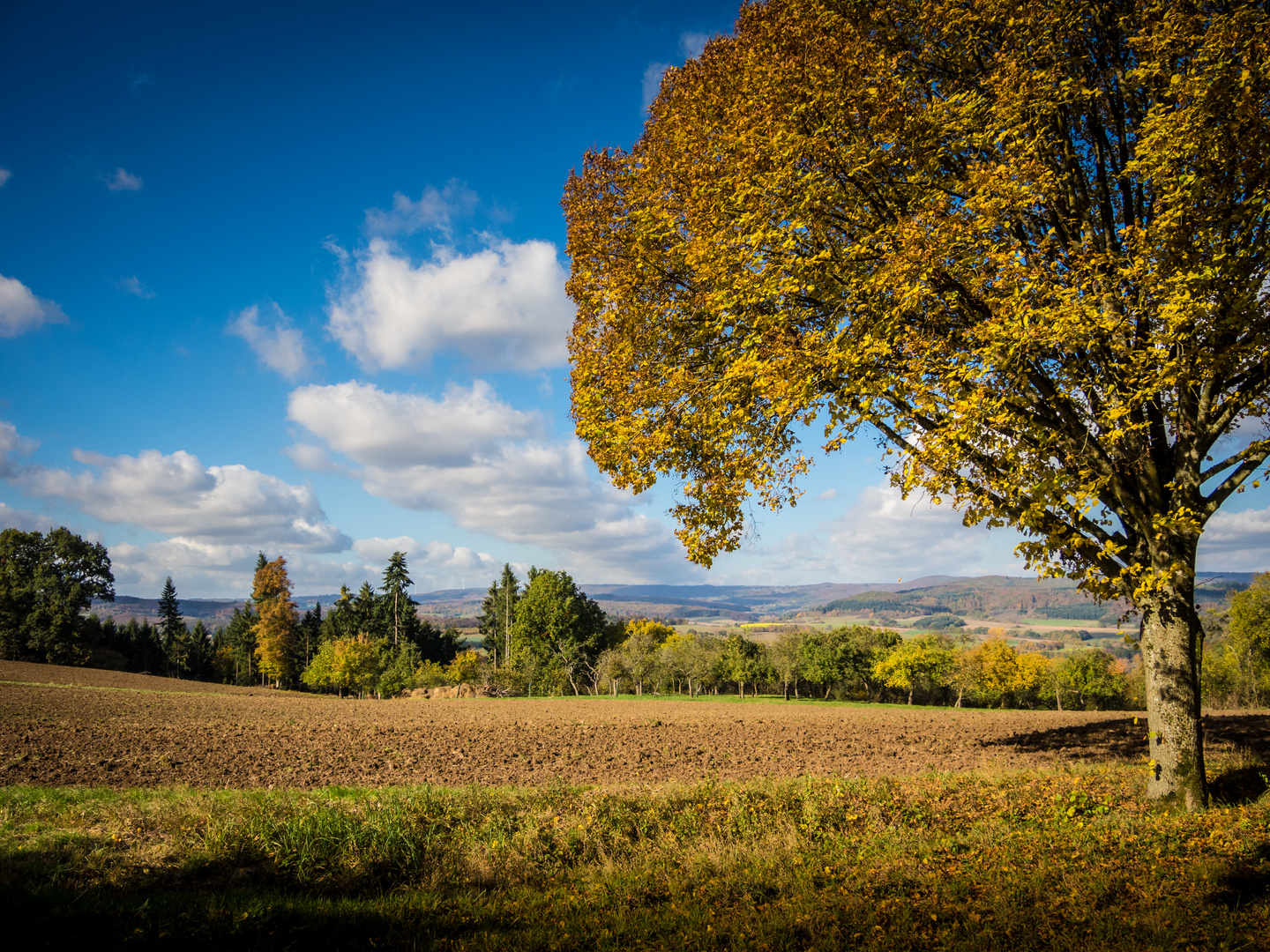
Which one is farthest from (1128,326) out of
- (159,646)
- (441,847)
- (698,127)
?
(159,646)

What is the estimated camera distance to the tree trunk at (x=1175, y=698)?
25.7 feet

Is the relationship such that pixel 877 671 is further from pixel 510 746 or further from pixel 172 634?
pixel 172 634

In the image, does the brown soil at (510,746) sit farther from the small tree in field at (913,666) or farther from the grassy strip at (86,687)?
the small tree in field at (913,666)

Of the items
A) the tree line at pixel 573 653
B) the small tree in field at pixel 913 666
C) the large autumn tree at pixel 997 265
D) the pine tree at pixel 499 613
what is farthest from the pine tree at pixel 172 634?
the large autumn tree at pixel 997 265

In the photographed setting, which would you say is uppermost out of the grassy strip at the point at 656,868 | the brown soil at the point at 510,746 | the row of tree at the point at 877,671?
the grassy strip at the point at 656,868

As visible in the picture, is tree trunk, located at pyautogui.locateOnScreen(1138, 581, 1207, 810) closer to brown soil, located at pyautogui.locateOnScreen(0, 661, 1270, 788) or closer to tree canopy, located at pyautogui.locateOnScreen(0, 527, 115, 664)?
brown soil, located at pyautogui.locateOnScreen(0, 661, 1270, 788)

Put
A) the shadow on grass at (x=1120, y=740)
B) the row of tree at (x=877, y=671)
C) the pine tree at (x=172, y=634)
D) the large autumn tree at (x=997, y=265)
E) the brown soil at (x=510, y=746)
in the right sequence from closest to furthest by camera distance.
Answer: the large autumn tree at (x=997, y=265) → the shadow on grass at (x=1120, y=740) → the brown soil at (x=510, y=746) → the row of tree at (x=877, y=671) → the pine tree at (x=172, y=634)

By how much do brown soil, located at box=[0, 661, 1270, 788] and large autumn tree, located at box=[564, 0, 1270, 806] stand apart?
698 cm

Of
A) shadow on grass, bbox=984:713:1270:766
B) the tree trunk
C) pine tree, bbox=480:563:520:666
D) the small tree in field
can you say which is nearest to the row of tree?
the small tree in field

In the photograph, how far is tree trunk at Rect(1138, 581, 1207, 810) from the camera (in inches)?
309

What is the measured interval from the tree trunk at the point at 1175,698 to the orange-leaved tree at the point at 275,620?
75004 millimetres

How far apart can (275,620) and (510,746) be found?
61.1 m

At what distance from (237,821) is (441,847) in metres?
2.60

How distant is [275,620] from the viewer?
65.8 meters
